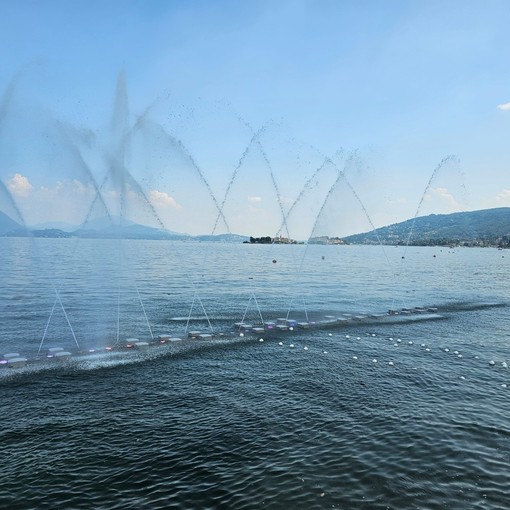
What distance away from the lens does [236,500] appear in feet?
68.9

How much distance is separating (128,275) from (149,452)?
120 meters

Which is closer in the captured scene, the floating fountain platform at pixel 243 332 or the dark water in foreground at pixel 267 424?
the dark water in foreground at pixel 267 424

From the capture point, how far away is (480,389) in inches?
1453

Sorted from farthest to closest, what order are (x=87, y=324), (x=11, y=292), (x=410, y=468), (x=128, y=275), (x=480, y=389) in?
(x=128, y=275) → (x=11, y=292) → (x=87, y=324) → (x=480, y=389) → (x=410, y=468)

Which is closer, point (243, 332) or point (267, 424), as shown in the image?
point (267, 424)

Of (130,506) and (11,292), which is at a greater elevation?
(11,292)

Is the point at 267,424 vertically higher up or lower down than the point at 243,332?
lower down

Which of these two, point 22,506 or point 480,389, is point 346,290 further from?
point 22,506

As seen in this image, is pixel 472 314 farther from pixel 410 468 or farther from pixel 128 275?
pixel 128 275

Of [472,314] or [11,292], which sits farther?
[11,292]

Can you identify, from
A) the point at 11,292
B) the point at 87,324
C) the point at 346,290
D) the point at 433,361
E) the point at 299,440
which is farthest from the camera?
the point at 346,290

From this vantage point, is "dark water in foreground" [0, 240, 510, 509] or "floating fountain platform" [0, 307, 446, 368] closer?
"dark water in foreground" [0, 240, 510, 509]

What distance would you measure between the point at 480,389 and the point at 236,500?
1025 inches

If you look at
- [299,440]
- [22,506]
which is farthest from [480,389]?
[22,506]
